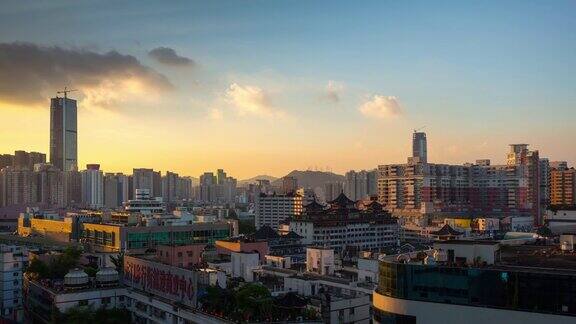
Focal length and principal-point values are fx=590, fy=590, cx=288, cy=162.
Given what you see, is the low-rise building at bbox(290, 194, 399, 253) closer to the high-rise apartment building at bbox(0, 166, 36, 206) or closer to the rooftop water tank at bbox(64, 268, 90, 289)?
the rooftop water tank at bbox(64, 268, 90, 289)

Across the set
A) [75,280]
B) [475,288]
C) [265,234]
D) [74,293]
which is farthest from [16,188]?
[475,288]

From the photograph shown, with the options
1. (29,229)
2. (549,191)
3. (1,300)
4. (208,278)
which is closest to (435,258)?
(208,278)

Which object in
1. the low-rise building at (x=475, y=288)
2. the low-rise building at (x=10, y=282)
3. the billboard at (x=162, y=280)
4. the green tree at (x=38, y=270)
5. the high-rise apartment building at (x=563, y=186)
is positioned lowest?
the low-rise building at (x=10, y=282)

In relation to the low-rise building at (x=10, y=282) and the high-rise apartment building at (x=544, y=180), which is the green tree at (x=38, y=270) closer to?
the low-rise building at (x=10, y=282)

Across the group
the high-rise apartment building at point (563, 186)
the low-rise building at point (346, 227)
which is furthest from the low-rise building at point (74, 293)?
the high-rise apartment building at point (563, 186)

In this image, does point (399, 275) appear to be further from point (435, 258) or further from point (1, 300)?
point (1, 300)

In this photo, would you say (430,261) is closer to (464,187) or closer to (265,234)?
(265,234)

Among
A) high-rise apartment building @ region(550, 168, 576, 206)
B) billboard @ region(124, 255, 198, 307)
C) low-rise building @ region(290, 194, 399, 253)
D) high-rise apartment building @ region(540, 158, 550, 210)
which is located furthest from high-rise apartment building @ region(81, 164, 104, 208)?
billboard @ region(124, 255, 198, 307)
